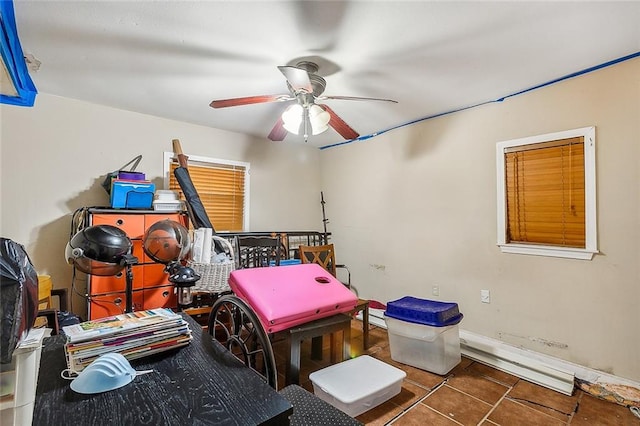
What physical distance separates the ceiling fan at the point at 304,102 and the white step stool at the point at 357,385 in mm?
1876

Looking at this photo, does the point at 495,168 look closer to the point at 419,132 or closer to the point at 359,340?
the point at 419,132

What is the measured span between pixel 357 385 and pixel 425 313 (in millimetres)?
831

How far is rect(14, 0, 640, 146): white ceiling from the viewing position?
5.44ft

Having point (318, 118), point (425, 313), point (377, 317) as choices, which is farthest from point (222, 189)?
point (425, 313)

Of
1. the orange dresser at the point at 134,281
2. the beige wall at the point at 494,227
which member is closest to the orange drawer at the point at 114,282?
the orange dresser at the point at 134,281

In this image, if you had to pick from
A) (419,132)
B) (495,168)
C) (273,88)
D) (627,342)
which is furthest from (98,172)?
(627,342)

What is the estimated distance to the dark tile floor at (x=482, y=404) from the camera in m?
1.93

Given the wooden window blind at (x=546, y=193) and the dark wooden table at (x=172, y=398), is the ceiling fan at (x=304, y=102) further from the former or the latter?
the dark wooden table at (x=172, y=398)

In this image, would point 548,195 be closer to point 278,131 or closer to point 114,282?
point 278,131

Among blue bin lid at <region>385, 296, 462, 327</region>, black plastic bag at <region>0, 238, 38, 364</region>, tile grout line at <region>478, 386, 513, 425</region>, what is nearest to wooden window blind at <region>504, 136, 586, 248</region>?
blue bin lid at <region>385, 296, 462, 327</region>

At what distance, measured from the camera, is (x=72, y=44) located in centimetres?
197

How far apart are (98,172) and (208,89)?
1.43 metres

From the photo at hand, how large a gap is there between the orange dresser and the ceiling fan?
1.26m

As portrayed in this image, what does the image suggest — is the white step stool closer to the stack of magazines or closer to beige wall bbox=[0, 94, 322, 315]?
the stack of magazines
